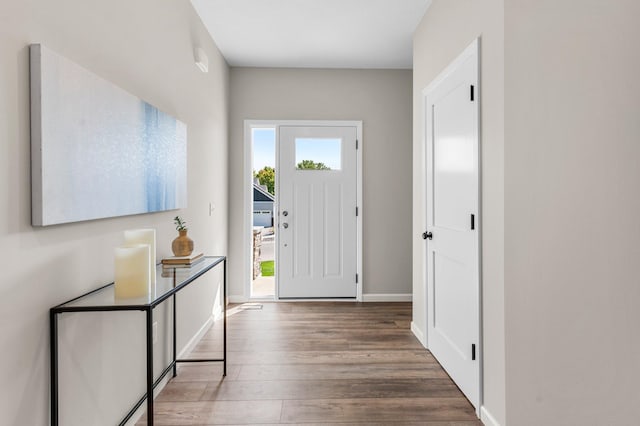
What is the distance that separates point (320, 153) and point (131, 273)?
3113 mm

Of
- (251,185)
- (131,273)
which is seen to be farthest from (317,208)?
(131,273)

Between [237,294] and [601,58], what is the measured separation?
388 centimetres

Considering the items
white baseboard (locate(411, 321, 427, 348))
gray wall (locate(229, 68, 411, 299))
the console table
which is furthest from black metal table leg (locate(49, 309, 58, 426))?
gray wall (locate(229, 68, 411, 299))

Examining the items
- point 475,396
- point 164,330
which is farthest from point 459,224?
point 164,330

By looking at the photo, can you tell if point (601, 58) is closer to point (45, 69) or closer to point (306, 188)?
point (45, 69)

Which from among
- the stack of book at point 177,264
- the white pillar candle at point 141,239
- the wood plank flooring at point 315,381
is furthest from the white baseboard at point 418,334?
the white pillar candle at point 141,239

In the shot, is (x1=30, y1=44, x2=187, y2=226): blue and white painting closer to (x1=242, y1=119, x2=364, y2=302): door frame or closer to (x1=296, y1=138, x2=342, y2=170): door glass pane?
(x1=242, y1=119, x2=364, y2=302): door frame

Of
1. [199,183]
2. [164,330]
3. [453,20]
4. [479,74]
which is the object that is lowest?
[164,330]

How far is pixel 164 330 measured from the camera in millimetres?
2455

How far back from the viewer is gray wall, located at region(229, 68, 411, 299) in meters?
4.36

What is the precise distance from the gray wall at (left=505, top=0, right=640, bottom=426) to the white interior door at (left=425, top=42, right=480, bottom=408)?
0.36 metres

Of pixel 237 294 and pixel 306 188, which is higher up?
pixel 306 188

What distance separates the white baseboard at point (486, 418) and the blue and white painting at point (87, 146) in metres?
2.00

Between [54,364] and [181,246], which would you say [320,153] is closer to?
[181,246]
